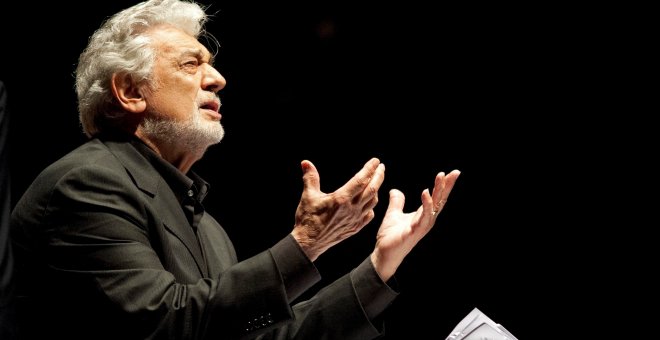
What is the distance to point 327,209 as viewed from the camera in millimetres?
1624

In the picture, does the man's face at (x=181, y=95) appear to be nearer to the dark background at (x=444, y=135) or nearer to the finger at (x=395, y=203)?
the finger at (x=395, y=203)

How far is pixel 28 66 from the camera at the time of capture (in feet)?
8.38

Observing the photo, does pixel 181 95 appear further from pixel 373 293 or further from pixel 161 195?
pixel 373 293

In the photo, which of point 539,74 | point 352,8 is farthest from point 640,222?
point 352,8

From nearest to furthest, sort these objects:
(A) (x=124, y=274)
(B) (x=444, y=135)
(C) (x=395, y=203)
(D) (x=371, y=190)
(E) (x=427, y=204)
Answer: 1. (A) (x=124, y=274)
2. (D) (x=371, y=190)
3. (E) (x=427, y=204)
4. (C) (x=395, y=203)
5. (B) (x=444, y=135)

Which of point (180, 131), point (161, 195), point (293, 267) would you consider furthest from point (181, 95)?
point (293, 267)

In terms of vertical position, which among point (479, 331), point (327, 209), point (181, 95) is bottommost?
point (479, 331)

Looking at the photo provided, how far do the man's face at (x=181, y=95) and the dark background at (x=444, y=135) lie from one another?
0.73 metres

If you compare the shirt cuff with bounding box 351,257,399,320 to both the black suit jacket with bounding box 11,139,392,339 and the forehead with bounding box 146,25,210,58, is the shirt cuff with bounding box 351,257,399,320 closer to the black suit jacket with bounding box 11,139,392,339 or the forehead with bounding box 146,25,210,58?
the black suit jacket with bounding box 11,139,392,339

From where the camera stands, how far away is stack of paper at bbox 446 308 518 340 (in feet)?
5.79

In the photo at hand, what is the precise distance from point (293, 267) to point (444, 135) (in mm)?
1495

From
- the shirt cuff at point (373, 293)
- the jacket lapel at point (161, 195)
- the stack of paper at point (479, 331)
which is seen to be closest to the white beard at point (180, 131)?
the jacket lapel at point (161, 195)

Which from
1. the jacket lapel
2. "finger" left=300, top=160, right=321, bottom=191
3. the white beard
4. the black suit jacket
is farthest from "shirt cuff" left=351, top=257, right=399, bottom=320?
the white beard

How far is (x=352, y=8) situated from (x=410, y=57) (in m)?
0.28
